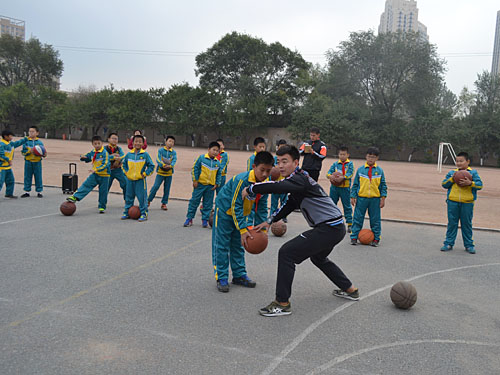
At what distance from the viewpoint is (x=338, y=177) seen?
32.2 feet

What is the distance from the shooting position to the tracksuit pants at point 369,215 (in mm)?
8602

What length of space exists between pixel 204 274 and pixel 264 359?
2.57m

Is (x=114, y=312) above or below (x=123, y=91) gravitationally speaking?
below

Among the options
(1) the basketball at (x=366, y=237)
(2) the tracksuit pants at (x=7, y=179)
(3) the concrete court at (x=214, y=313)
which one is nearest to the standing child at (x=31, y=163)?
(2) the tracksuit pants at (x=7, y=179)

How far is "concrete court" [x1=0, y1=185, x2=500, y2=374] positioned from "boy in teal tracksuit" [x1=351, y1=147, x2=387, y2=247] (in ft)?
1.99

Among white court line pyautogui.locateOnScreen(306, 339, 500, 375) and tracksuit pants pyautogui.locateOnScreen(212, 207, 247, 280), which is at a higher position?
tracksuit pants pyautogui.locateOnScreen(212, 207, 247, 280)

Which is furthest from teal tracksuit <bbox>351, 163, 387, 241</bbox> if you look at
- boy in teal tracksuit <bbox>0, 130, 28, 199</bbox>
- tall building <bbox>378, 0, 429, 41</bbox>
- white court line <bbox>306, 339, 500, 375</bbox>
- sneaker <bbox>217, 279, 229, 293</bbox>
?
tall building <bbox>378, 0, 429, 41</bbox>

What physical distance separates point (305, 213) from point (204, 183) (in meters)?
4.95

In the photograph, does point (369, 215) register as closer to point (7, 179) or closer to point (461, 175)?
point (461, 175)

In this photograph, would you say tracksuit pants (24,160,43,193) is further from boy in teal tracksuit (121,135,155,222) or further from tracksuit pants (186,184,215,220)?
tracksuit pants (186,184,215,220)

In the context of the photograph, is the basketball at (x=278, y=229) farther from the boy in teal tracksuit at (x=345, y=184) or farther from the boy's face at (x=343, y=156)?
the boy's face at (x=343, y=156)

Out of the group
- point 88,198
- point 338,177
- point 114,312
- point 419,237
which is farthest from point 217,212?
point 88,198

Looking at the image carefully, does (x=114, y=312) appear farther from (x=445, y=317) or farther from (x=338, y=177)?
(x=338, y=177)

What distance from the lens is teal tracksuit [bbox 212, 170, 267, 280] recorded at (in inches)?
207
